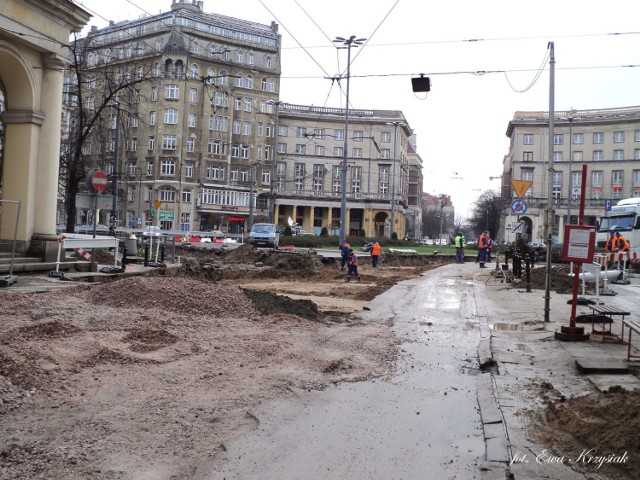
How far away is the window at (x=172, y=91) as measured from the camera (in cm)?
6619

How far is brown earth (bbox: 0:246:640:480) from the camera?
4.61 meters

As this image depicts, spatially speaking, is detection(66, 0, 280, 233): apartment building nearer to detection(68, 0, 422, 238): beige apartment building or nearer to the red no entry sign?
detection(68, 0, 422, 238): beige apartment building

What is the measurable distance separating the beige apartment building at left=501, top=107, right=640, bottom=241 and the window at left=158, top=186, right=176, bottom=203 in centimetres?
4135

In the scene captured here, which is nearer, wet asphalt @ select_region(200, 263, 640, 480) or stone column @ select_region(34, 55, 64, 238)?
wet asphalt @ select_region(200, 263, 640, 480)

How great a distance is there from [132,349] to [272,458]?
391 centimetres

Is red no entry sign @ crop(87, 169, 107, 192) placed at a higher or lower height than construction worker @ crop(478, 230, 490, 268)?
higher

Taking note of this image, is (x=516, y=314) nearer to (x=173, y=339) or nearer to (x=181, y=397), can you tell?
(x=173, y=339)

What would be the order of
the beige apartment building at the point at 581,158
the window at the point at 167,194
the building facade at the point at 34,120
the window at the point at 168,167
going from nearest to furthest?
the building facade at the point at 34,120 < the window at the point at 168,167 < the window at the point at 167,194 < the beige apartment building at the point at 581,158

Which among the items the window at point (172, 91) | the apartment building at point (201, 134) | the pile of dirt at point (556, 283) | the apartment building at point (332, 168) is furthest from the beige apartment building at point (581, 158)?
the pile of dirt at point (556, 283)

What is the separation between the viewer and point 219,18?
6919cm

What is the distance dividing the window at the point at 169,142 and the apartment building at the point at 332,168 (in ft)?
58.6

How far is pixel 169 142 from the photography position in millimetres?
67625

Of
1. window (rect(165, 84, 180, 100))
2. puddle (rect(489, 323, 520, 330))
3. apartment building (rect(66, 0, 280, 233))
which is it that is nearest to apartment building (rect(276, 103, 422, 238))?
apartment building (rect(66, 0, 280, 233))

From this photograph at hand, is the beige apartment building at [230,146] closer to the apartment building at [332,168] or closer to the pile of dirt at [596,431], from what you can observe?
the apartment building at [332,168]
